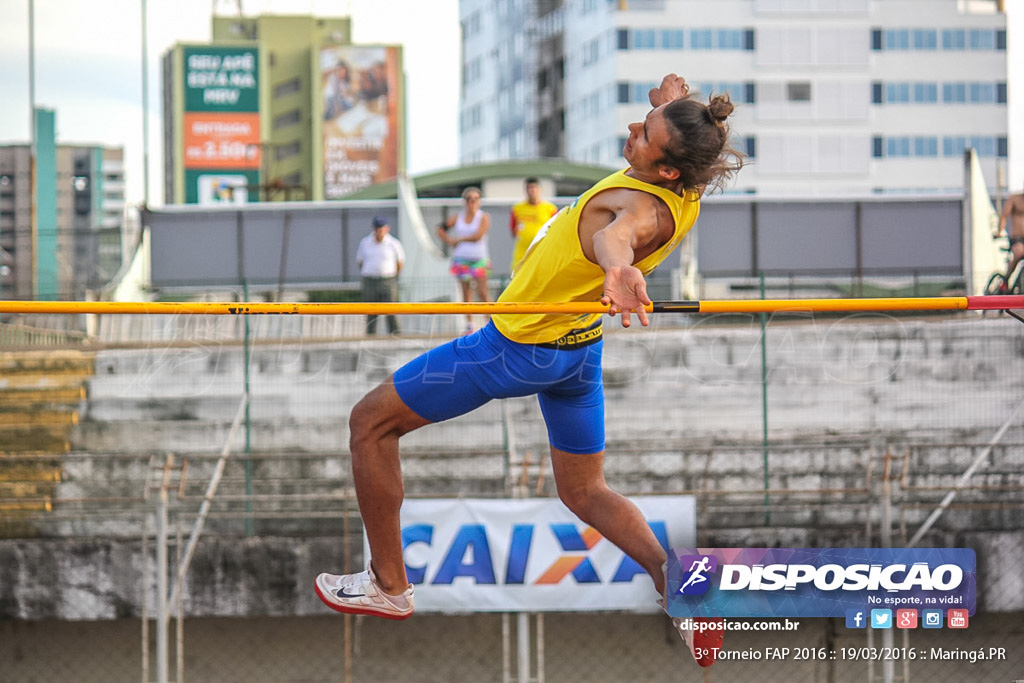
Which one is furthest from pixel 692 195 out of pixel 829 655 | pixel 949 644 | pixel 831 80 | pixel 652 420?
pixel 831 80

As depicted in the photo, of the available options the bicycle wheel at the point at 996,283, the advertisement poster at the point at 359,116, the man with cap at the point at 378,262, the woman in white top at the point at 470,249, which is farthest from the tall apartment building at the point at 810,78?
the woman in white top at the point at 470,249

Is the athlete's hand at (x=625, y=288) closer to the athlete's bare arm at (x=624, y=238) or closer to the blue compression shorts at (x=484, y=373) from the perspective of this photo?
the athlete's bare arm at (x=624, y=238)

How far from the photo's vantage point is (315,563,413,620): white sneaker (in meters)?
5.20

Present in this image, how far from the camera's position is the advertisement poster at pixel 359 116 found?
6950 cm

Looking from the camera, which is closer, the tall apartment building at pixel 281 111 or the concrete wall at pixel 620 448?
the concrete wall at pixel 620 448

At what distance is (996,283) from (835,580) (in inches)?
277

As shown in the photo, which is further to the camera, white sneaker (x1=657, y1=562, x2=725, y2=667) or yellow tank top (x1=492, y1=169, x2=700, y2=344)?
white sneaker (x1=657, y1=562, x2=725, y2=667)

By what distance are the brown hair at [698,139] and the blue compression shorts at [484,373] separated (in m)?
0.76

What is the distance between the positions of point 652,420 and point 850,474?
166 cm

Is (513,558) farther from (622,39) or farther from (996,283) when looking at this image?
(622,39)

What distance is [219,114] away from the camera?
63.4 m

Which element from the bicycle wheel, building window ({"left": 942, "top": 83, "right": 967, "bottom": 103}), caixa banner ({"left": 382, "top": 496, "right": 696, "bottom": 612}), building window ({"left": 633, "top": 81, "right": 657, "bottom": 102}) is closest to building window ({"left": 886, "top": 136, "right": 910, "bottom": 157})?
building window ({"left": 942, "top": 83, "right": 967, "bottom": 103})

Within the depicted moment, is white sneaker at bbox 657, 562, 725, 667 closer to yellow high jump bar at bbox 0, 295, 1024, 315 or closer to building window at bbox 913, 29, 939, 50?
yellow high jump bar at bbox 0, 295, 1024, 315

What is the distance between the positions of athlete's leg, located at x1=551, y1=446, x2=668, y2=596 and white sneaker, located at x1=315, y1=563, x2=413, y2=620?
2.43ft
